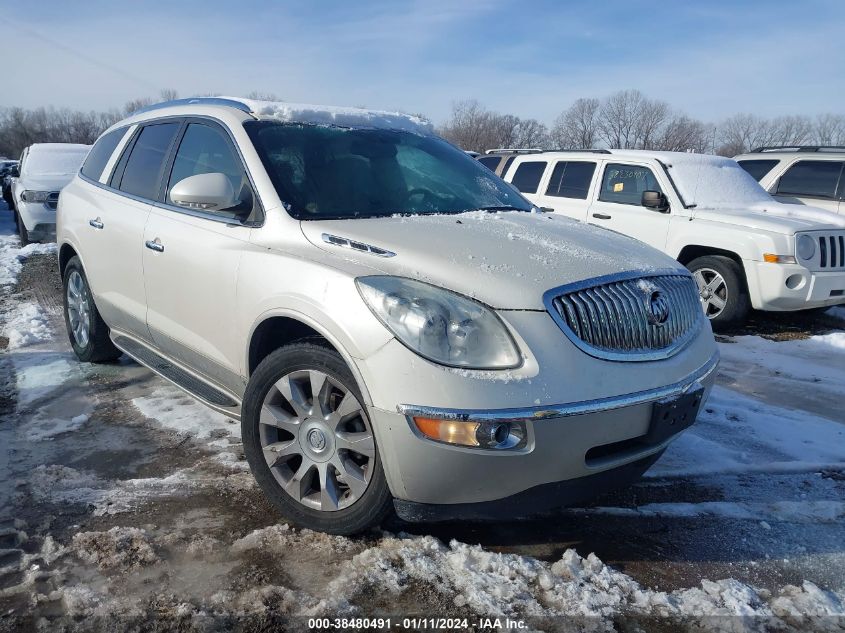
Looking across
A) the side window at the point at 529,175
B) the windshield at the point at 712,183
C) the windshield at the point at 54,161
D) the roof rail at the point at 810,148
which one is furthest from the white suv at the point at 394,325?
the windshield at the point at 54,161

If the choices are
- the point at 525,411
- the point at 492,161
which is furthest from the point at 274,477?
the point at 492,161

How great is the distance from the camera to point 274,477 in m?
2.88

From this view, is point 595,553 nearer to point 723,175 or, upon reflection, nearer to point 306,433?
point 306,433

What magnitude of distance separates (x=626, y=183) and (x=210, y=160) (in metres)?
5.77

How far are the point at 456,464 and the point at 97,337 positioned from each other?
3.57 m

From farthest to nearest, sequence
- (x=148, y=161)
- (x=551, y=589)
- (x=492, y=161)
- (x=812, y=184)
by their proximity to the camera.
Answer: (x=492, y=161), (x=812, y=184), (x=148, y=161), (x=551, y=589)

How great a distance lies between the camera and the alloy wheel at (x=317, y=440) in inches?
104

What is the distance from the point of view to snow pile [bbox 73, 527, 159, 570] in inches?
103

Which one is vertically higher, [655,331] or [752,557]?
[655,331]

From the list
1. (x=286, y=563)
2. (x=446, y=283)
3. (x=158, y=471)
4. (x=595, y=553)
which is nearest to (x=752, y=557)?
(x=595, y=553)

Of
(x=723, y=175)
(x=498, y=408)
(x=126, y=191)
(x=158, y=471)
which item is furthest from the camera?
(x=723, y=175)

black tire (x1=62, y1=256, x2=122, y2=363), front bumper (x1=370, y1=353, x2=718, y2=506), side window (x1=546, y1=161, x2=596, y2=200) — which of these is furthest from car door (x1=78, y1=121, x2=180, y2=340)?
side window (x1=546, y1=161, x2=596, y2=200)

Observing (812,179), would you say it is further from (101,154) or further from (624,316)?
(101,154)

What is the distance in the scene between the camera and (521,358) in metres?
2.38
